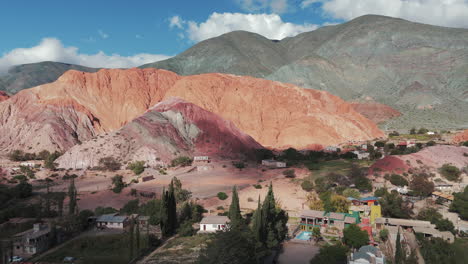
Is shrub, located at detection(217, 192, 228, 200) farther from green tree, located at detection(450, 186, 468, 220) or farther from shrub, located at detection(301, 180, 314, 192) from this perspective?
green tree, located at detection(450, 186, 468, 220)

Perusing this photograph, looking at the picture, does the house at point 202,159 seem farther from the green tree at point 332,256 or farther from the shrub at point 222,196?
the green tree at point 332,256

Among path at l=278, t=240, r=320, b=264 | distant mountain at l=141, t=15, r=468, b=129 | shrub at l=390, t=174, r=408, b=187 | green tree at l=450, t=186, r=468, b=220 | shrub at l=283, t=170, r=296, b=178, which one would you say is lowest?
path at l=278, t=240, r=320, b=264

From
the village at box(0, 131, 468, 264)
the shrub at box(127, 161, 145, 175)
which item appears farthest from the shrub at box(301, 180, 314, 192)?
the shrub at box(127, 161, 145, 175)

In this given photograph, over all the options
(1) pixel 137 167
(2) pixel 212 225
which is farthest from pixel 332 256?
(1) pixel 137 167

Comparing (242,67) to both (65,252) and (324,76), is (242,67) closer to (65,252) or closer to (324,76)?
(324,76)

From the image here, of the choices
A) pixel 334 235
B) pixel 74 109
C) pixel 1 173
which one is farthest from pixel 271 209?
pixel 74 109

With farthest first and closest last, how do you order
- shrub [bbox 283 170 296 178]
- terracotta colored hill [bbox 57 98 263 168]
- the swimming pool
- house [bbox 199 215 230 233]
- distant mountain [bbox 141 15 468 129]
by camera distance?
distant mountain [bbox 141 15 468 129] → terracotta colored hill [bbox 57 98 263 168] → shrub [bbox 283 170 296 178] → house [bbox 199 215 230 233] → the swimming pool

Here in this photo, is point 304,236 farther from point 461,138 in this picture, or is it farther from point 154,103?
point 154,103
